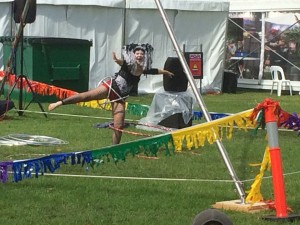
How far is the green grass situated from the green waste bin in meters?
6.21

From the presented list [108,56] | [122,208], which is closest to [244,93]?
[108,56]

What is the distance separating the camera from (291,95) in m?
23.8

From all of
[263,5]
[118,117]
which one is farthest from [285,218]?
[263,5]

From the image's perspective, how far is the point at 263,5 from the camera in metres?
24.3

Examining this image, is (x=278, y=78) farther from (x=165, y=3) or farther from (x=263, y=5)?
(x=165, y=3)

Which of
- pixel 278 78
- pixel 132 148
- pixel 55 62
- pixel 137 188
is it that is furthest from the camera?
pixel 278 78

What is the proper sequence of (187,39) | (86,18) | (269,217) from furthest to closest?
(187,39) < (86,18) < (269,217)

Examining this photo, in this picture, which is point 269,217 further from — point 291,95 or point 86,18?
point 291,95

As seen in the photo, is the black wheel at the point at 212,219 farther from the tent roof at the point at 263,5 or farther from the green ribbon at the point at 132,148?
the tent roof at the point at 263,5

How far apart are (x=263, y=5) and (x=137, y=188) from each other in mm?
16857

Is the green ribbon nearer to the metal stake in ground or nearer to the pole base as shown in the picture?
the metal stake in ground

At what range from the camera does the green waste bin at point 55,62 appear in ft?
61.4

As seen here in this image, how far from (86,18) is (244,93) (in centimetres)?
579

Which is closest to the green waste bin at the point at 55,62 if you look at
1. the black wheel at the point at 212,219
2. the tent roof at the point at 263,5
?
the tent roof at the point at 263,5
